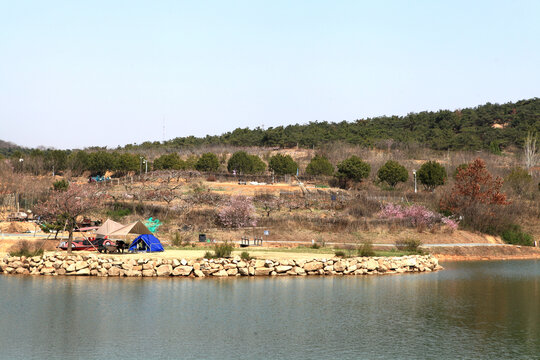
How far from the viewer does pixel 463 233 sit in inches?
2346

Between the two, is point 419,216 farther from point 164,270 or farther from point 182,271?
point 164,270

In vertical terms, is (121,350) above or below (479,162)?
below

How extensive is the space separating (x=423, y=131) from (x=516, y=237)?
98.0 metres

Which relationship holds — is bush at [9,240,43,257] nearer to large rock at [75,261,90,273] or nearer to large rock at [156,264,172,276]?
large rock at [75,261,90,273]

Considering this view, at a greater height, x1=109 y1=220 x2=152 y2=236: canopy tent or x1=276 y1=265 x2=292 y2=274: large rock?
x1=109 y1=220 x2=152 y2=236: canopy tent

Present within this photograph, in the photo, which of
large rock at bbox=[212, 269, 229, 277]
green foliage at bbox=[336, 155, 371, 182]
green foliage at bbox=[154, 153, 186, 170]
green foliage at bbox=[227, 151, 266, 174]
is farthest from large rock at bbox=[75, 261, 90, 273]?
green foliage at bbox=[227, 151, 266, 174]

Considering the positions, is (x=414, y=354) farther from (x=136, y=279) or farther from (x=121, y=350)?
(x=136, y=279)

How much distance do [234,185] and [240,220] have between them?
2636 centimetres

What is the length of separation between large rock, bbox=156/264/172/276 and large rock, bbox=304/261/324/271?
8.36 m

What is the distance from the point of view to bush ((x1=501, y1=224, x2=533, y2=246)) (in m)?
60.1

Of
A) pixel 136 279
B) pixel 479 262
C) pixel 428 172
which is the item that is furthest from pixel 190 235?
pixel 428 172

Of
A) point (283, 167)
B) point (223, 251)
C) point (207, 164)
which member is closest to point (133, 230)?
point (223, 251)

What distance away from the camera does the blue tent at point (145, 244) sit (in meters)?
42.1

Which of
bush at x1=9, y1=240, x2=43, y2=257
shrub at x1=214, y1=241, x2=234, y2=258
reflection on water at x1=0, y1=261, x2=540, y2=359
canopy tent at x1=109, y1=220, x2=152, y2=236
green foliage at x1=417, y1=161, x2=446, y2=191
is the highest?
green foliage at x1=417, y1=161, x2=446, y2=191
